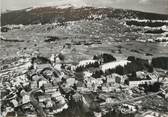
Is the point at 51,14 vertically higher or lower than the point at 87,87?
higher

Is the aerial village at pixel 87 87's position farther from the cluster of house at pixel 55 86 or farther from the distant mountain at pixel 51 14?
the distant mountain at pixel 51 14

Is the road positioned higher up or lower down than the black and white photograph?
lower down

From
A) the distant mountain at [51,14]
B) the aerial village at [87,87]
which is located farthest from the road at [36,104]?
the distant mountain at [51,14]

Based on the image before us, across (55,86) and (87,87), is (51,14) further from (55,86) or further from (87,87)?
(87,87)

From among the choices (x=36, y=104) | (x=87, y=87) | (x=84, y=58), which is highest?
(x=84, y=58)

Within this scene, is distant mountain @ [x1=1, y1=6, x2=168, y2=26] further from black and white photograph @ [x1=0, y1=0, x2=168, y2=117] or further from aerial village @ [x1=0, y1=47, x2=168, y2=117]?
aerial village @ [x1=0, y1=47, x2=168, y2=117]

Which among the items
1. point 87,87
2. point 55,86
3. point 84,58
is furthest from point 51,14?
point 87,87

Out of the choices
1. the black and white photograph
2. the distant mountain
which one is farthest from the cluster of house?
the distant mountain
